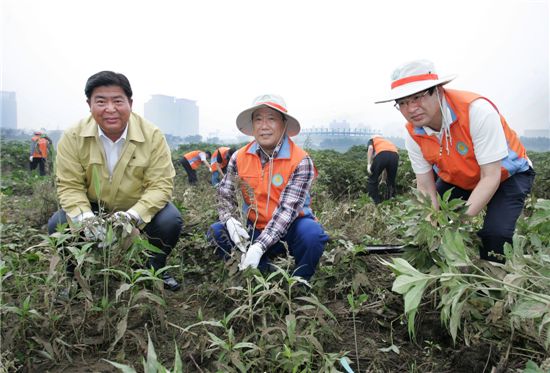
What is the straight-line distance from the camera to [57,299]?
6.19 ft

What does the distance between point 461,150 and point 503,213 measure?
1.25 feet

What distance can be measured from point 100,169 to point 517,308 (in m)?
2.10

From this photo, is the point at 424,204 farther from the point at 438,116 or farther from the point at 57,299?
the point at 57,299

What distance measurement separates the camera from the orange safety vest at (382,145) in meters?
5.64

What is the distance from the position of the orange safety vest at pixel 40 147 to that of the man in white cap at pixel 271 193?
331 inches

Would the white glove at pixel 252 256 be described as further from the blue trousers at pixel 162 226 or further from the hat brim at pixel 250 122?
the hat brim at pixel 250 122

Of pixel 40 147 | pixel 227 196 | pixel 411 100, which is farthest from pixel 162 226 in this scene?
pixel 40 147

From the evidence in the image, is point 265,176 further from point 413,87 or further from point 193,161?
point 193,161

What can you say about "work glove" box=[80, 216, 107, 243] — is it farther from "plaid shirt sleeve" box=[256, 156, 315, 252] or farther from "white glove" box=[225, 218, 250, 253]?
"plaid shirt sleeve" box=[256, 156, 315, 252]

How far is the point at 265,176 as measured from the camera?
8.03 ft

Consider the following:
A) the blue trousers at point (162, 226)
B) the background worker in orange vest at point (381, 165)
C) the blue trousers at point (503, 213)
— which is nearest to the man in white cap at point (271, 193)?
the blue trousers at point (162, 226)

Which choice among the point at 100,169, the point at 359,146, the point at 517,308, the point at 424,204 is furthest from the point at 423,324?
the point at 359,146

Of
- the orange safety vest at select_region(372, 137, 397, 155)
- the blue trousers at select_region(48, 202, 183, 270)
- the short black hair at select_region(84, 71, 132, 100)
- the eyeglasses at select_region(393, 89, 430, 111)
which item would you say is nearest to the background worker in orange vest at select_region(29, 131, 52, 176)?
the orange safety vest at select_region(372, 137, 397, 155)

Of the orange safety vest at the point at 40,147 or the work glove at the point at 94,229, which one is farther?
the orange safety vest at the point at 40,147
